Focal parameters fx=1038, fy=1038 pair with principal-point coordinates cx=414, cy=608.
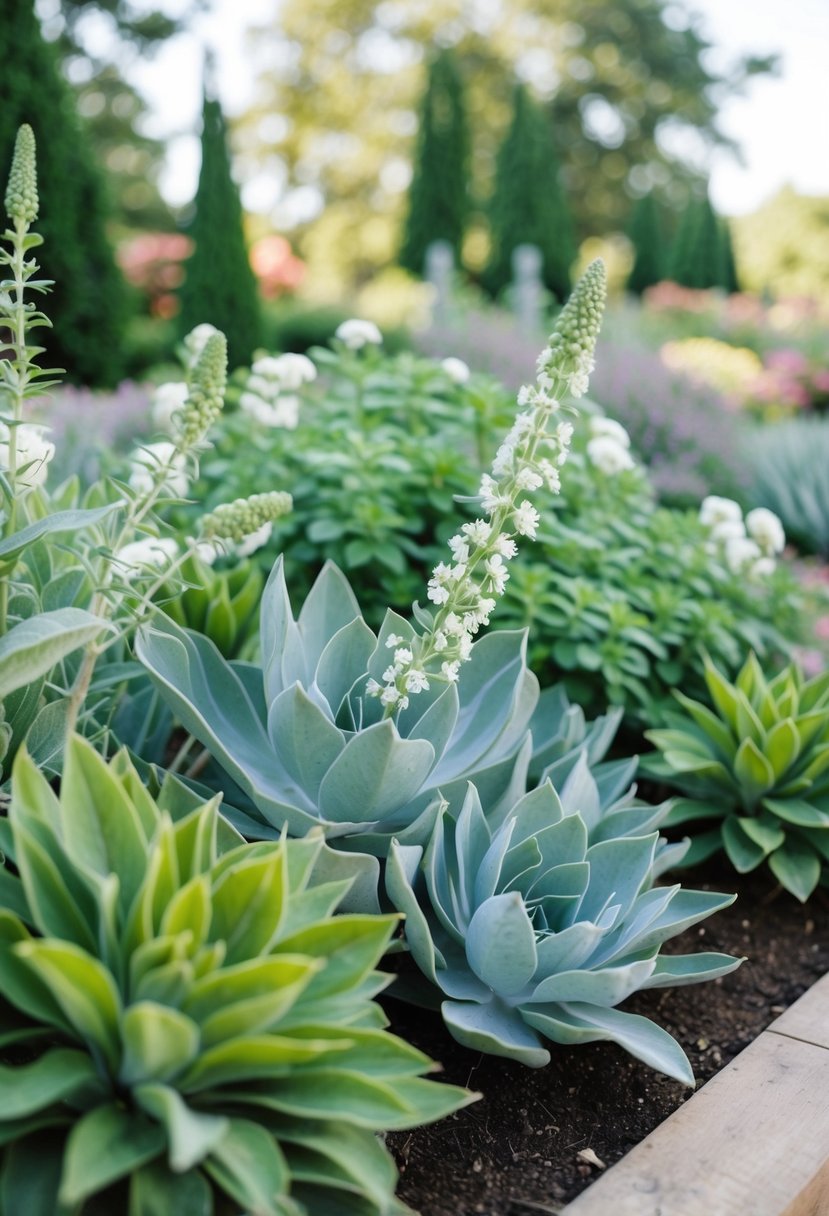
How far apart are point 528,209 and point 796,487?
33.4 ft

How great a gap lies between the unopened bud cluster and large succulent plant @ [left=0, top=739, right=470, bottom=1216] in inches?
19.2

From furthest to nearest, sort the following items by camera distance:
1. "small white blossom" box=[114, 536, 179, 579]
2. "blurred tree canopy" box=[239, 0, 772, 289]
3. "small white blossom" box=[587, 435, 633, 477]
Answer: "blurred tree canopy" box=[239, 0, 772, 289], "small white blossom" box=[587, 435, 633, 477], "small white blossom" box=[114, 536, 179, 579]

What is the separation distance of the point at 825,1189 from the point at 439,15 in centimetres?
2861

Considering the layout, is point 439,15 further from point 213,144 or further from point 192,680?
point 192,680

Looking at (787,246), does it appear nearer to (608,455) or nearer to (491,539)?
(608,455)

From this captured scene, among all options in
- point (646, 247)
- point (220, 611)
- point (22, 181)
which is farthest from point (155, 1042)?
point (646, 247)

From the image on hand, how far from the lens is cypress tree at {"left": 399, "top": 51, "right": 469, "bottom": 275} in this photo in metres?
14.6

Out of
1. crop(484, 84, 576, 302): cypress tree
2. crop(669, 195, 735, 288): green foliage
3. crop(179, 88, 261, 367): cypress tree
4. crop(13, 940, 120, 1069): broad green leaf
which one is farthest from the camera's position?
crop(669, 195, 735, 288): green foliage

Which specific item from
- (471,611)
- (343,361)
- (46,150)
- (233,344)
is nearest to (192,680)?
(471,611)

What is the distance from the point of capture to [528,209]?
1514cm

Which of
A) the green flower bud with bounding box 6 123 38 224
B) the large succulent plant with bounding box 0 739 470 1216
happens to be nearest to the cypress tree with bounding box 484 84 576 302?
the green flower bud with bounding box 6 123 38 224

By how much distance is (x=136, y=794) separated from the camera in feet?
5.34

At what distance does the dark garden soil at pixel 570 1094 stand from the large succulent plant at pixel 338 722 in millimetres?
492

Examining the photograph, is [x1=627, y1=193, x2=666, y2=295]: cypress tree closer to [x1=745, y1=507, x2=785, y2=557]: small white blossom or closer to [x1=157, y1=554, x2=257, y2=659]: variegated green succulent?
[x1=745, y1=507, x2=785, y2=557]: small white blossom
